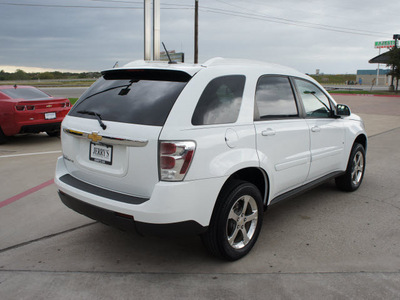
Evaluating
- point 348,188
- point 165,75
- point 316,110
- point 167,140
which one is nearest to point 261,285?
point 167,140

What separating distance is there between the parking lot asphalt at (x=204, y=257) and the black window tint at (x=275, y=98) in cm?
125

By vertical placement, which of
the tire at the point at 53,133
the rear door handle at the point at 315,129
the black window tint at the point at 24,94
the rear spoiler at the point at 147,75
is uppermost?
the rear spoiler at the point at 147,75

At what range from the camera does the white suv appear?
273 centimetres

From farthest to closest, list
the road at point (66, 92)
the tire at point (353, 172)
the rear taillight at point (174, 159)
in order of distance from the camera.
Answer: the road at point (66, 92) < the tire at point (353, 172) < the rear taillight at point (174, 159)

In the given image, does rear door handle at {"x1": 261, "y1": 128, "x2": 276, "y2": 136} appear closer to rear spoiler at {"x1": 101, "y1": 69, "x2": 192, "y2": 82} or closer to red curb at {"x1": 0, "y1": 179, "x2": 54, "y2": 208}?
rear spoiler at {"x1": 101, "y1": 69, "x2": 192, "y2": 82}

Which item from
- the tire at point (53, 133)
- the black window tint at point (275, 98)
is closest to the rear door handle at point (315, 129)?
the black window tint at point (275, 98)

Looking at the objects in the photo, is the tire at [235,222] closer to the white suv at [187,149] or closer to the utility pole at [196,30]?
the white suv at [187,149]

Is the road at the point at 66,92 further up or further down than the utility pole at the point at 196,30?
further down

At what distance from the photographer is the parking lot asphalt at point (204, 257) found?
2.84 metres

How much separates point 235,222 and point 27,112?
22.7 ft

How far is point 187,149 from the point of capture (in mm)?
2715

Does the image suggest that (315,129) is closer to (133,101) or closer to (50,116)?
(133,101)

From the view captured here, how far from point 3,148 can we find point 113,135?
678 centimetres

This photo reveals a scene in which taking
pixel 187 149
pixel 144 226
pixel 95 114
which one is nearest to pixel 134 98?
pixel 95 114
